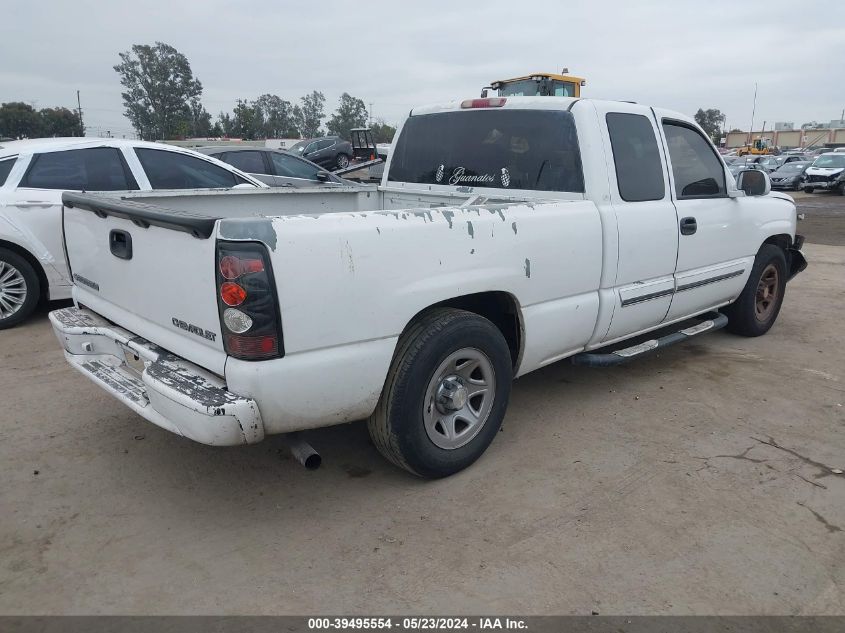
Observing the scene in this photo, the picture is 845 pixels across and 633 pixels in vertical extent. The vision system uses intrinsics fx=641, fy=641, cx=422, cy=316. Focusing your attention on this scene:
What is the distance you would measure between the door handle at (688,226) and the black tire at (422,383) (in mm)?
1749

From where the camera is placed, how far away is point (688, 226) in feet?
13.9

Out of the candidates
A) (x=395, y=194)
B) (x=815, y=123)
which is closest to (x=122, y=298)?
(x=395, y=194)

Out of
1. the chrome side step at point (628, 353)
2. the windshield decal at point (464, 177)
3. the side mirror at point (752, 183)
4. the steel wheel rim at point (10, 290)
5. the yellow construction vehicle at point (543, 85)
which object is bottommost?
the chrome side step at point (628, 353)

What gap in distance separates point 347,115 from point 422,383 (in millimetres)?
96864

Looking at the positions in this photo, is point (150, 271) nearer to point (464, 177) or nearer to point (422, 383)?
point (422, 383)

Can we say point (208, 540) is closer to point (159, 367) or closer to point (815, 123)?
point (159, 367)

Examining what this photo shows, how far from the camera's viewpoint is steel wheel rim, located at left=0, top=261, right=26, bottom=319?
5469 mm

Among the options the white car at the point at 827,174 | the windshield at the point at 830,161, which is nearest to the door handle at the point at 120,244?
the white car at the point at 827,174

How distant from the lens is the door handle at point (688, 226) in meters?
4.21

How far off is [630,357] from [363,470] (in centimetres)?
182

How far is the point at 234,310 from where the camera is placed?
2418 mm

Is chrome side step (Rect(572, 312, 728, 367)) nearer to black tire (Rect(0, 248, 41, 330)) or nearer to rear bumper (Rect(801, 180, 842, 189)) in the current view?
black tire (Rect(0, 248, 41, 330))

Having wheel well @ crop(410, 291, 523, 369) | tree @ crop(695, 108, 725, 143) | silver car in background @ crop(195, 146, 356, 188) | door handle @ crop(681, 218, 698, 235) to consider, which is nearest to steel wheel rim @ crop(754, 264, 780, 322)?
door handle @ crop(681, 218, 698, 235)

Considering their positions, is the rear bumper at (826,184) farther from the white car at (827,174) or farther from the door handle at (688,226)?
the door handle at (688,226)
